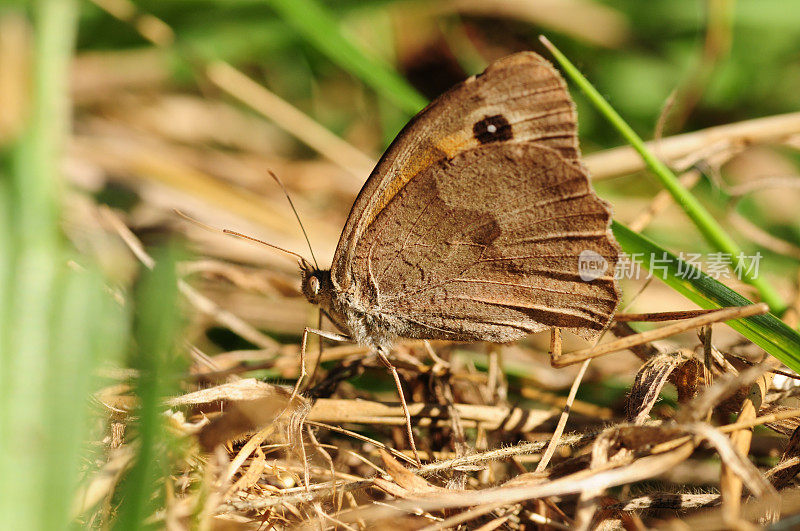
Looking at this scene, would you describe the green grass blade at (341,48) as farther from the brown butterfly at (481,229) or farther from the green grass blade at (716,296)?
the green grass blade at (716,296)

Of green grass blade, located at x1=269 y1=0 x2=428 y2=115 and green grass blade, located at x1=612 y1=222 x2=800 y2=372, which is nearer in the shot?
green grass blade, located at x1=612 y1=222 x2=800 y2=372

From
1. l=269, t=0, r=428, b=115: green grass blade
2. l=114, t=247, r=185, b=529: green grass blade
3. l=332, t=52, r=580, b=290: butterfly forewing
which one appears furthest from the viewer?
l=269, t=0, r=428, b=115: green grass blade

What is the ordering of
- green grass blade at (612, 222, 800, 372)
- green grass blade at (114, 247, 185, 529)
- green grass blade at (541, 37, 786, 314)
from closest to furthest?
green grass blade at (114, 247, 185, 529) → green grass blade at (612, 222, 800, 372) → green grass blade at (541, 37, 786, 314)

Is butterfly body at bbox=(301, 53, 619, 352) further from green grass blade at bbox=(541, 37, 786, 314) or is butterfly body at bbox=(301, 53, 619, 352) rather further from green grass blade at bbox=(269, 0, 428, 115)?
green grass blade at bbox=(269, 0, 428, 115)

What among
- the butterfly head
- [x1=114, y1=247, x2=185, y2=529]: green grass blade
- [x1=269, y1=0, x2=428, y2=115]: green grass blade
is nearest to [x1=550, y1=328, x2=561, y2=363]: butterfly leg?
the butterfly head

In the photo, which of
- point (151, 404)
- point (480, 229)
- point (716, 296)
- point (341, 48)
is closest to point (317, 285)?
point (480, 229)

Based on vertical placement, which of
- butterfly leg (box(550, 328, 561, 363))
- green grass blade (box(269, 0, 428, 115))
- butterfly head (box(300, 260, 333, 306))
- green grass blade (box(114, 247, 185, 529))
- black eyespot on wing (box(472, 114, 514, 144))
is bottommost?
green grass blade (box(114, 247, 185, 529))

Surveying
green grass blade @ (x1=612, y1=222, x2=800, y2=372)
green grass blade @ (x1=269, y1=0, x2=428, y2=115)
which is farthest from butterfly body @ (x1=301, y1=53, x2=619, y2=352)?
green grass blade @ (x1=269, y1=0, x2=428, y2=115)

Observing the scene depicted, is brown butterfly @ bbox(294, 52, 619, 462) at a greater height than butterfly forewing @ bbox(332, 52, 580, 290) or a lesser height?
lesser
